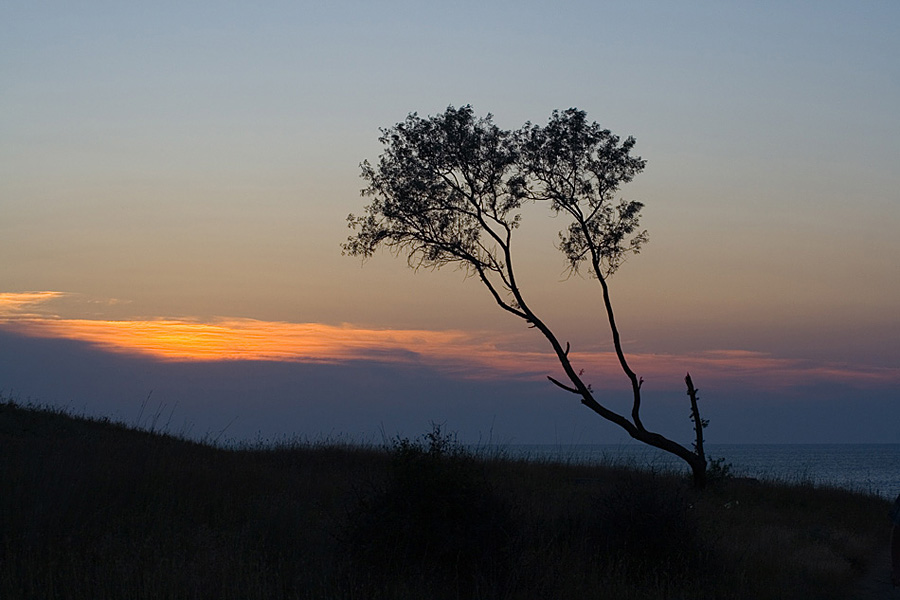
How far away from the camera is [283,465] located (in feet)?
75.7

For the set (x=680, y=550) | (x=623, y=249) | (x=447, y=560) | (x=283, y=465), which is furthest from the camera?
(x=623, y=249)

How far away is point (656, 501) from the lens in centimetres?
1362

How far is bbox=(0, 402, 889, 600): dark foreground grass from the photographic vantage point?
415 inches

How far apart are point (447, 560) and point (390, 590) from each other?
1128 millimetres

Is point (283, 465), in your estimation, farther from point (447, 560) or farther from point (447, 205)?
point (447, 560)

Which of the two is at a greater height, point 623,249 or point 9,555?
point 623,249

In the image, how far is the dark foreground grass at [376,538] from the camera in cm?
1053

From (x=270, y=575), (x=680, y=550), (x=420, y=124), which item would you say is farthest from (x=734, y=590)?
(x=420, y=124)

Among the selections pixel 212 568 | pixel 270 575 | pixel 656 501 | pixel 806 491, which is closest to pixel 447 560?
pixel 270 575

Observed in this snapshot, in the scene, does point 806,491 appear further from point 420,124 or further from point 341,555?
point 341,555

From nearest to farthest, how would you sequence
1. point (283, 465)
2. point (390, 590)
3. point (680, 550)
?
point (390, 590) → point (680, 550) → point (283, 465)

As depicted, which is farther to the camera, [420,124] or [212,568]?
[420,124]

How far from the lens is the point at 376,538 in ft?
37.1

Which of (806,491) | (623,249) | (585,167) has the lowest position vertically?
(806,491)
